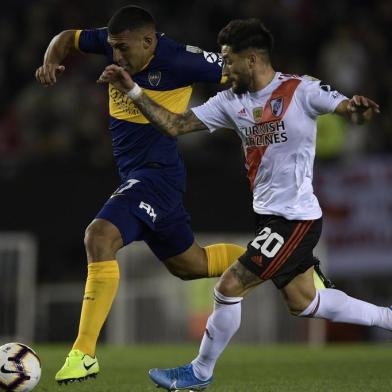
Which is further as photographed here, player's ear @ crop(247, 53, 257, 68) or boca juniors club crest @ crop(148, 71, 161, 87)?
boca juniors club crest @ crop(148, 71, 161, 87)

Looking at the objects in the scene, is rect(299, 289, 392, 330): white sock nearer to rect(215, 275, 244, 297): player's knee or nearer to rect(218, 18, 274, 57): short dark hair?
rect(215, 275, 244, 297): player's knee

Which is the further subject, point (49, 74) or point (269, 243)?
point (49, 74)

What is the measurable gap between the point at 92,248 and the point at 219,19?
9.33 m

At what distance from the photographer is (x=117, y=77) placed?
21.2ft

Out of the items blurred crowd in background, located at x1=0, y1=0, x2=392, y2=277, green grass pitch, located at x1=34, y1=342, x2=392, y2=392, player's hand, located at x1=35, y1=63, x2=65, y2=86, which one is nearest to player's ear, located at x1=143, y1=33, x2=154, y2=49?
player's hand, located at x1=35, y1=63, x2=65, y2=86

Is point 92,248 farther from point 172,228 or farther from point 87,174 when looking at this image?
point 87,174

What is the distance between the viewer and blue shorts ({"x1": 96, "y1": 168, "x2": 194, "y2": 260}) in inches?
283

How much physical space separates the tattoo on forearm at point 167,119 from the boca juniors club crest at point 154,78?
93cm

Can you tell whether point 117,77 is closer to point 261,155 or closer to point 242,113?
point 242,113

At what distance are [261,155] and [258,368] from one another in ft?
8.61

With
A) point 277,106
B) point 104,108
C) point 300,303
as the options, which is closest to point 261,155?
point 277,106

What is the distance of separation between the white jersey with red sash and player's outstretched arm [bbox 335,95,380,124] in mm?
183

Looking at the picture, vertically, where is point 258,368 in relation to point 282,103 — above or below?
below

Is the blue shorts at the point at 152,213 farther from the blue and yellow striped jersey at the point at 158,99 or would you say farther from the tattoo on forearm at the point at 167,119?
the tattoo on forearm at the point at 167,119
